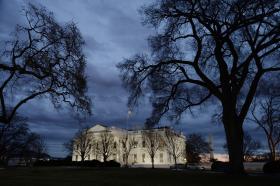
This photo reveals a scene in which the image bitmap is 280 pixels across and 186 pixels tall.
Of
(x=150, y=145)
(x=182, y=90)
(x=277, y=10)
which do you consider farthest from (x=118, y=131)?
(x=277, y=10)

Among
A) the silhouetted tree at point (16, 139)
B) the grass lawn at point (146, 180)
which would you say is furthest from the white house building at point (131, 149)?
the grass lawn at point (146, 180)

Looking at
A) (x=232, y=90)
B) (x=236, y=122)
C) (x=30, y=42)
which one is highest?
(x=30, y=42)

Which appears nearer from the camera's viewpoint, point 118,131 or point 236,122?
point 236,122

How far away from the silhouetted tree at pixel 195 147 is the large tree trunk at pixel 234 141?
88568 mm

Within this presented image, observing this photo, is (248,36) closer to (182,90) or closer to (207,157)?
(182,90)

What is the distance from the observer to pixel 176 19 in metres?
28.3

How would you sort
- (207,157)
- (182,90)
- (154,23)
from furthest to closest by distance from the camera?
(207,157), (182,90), (154,23)

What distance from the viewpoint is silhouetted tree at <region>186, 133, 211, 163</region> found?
114250mm

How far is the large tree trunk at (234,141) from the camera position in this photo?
25312mm

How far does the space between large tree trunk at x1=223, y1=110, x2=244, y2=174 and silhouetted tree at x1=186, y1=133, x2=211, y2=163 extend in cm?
8857

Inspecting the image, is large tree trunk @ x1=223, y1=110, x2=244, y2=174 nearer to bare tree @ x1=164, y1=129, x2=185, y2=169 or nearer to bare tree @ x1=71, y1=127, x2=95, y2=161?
bare tree @ x1=164, y1=129, x2=185, y2=169


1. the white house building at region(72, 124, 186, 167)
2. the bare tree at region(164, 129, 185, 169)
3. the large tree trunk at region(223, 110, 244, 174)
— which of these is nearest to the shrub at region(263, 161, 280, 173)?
the large tree trunk at region(223, 110, 244, 174)

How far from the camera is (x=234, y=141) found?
25.6m

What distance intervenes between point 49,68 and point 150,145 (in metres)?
73.6
